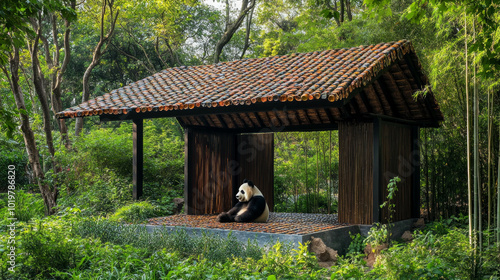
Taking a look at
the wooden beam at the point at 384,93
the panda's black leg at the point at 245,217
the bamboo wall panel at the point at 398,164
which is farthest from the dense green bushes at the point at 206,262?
the wooden beam at the point at 384,93

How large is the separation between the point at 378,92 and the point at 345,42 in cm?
519

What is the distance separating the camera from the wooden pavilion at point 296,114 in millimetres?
8297

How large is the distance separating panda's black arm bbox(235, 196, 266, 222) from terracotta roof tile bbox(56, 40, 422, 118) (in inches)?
70.8

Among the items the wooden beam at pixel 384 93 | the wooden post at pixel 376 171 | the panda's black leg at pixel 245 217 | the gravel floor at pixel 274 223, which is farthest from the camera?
the wooden beam at pixel 384 93

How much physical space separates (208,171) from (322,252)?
404cm

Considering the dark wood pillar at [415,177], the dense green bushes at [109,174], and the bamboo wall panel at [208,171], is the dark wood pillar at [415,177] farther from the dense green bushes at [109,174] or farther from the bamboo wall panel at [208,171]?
the dense green bushes at [109,174]

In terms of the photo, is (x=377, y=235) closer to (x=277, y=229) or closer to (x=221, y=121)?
(x=277, y=229)

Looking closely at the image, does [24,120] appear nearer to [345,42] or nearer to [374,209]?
[374,209]

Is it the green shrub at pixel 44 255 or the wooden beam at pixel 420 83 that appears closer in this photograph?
the green shrub at pixel 44 255

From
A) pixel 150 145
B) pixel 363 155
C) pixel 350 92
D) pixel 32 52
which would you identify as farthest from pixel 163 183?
pixel 350 92

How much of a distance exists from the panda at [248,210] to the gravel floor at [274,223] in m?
0.19

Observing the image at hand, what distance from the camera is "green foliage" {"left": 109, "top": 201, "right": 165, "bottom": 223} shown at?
29.5 feet

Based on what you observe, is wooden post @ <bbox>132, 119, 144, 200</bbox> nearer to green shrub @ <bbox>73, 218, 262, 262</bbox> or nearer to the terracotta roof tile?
the terracotta roof tile

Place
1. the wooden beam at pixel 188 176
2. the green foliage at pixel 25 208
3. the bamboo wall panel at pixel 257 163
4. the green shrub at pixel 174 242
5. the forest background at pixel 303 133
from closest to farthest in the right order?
the forest background at pixel 303 133
the green shrub at pixel 174 242
the green foliage at pixel 25 208
the wooden beam at pixel 188 176
the bamboo wall panel at pixel 257 163
